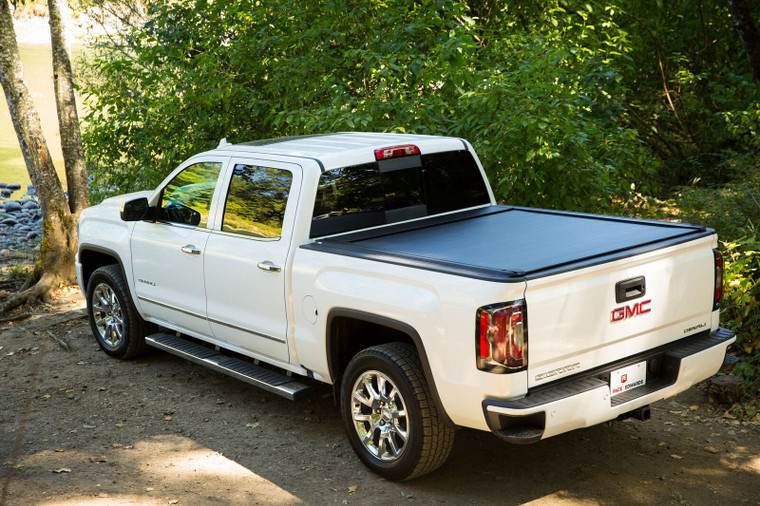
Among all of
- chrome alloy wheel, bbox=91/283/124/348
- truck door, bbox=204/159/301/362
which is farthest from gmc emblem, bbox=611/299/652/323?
chrome alloy wheel, bbox=91/283/124/348

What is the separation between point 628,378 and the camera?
176 inches

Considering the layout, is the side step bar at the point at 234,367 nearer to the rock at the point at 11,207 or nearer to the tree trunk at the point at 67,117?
the tree trunk at the point at 67,117

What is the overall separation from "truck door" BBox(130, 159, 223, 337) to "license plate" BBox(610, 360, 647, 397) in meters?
2.98

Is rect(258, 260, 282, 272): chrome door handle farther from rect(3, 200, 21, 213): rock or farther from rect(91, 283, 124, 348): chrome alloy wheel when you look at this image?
rect(3, 200, 21, 213): rock

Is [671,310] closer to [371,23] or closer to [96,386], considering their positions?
[96,386]

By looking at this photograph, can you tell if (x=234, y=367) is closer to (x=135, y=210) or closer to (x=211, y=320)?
(x=211, y=320)

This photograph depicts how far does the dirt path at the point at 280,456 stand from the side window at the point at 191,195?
55.2 inches

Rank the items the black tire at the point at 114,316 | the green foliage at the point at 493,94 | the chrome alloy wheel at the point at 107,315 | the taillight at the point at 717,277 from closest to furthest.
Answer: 1. the taillight at the point at 717,277
2. the black tire at the point at 114,316
3. the chrome alloy wheel at the point at 107,315
4. the green foliage at the point at 493,94

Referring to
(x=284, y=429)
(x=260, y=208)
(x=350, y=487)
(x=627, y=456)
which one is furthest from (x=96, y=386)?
(x=627, y=456)

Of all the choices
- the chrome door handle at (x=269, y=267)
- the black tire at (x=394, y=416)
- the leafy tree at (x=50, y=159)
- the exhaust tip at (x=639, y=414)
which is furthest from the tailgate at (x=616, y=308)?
the leafy tree at (x=50, y=159)

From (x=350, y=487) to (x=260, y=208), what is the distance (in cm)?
192

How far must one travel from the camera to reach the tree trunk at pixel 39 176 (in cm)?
971

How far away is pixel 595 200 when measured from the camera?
8141 mm

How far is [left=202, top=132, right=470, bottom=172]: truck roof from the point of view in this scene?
5.47 metres
